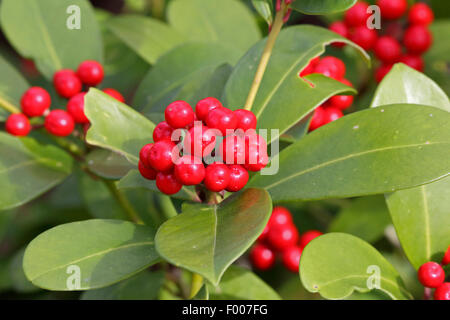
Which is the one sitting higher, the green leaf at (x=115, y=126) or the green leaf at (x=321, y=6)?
the green leaf at (x=321, y=6)

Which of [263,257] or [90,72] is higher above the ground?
[90,72]

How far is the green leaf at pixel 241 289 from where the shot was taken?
49.7 inches

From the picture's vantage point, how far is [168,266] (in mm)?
1586

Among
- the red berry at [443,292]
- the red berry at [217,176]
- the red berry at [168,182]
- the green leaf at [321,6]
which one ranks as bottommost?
the red berry at [443,292]

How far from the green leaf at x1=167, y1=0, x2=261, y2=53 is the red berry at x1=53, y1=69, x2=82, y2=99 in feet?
1.55

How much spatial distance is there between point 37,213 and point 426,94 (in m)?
1.55

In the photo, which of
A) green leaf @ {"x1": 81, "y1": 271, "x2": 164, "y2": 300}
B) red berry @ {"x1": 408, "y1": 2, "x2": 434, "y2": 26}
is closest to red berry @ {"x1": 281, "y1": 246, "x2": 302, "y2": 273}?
green leaf @ {"x1": 81, "y1": 271, "x2": 164, "y2": 300}

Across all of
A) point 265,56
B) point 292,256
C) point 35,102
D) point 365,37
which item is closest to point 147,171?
point 265,56

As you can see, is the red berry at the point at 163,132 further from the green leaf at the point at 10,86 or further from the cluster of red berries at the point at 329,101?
the green leaf at the point at 10,86

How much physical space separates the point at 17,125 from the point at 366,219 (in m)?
0.94

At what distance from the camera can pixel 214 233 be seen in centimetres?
85

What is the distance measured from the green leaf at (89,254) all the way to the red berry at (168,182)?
0.13m

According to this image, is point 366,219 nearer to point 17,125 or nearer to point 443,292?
point 443,292

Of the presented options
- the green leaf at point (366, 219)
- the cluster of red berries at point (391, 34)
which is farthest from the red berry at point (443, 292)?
the cluster of red berries at point (391, 34)
